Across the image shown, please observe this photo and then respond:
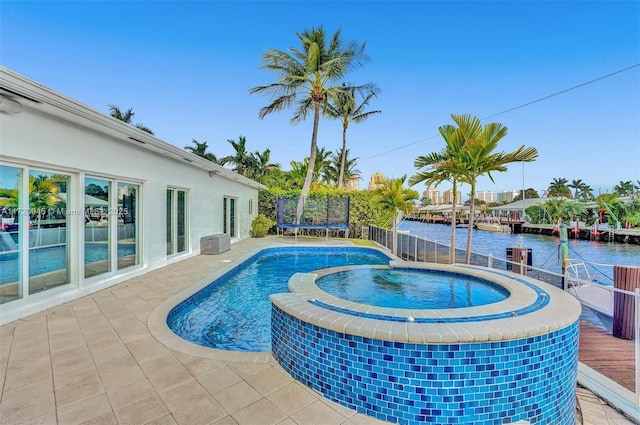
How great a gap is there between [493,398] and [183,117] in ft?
69.7

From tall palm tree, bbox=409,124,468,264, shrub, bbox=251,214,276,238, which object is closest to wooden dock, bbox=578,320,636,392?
tall palm tree, bbox=409,124,468,264

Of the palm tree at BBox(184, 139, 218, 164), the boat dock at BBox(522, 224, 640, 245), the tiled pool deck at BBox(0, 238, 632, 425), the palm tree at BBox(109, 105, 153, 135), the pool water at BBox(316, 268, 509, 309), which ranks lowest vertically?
the boat dock at BBox(522, 224, 640, 245)

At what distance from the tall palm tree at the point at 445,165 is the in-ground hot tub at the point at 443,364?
5260mm

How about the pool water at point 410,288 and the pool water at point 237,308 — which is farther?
the pool water at point 410,288

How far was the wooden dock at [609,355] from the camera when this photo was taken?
3.43m

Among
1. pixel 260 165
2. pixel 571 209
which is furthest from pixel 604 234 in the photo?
pixel 260 165

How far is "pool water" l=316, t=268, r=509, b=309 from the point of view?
4.48m

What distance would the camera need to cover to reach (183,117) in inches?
758

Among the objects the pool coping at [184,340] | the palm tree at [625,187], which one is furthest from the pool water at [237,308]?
the palm tree at [625,187]

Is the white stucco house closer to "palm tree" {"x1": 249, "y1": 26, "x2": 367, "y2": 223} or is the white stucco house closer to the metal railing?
the metal railing

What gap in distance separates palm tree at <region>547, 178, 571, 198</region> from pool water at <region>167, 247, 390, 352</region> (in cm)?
7378

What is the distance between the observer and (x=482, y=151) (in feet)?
23.0

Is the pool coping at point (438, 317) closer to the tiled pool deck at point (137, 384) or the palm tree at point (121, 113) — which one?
the tiled pool deck at point (137, 384)

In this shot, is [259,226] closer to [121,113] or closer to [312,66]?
[312,66]
